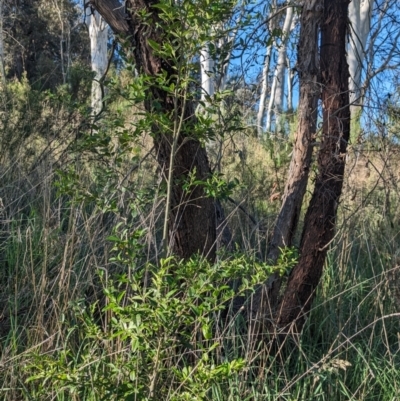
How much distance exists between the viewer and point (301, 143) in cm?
285

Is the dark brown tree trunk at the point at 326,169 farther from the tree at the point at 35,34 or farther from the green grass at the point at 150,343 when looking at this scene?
the tree at the point at 35,34

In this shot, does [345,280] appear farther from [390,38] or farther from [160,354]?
[160,354]

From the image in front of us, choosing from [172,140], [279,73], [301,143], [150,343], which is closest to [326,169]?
[301,143]

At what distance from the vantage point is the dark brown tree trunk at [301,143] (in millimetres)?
2799

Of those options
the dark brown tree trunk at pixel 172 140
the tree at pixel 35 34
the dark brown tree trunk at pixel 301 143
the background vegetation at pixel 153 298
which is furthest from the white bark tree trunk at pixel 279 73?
the tree at pixel 35 34

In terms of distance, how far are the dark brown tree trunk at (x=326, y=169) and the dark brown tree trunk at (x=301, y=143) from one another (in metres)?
0.06

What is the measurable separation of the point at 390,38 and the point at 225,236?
68.2 inches

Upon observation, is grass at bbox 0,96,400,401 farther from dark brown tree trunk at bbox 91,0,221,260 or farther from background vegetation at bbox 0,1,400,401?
dark brown tree trunk at bbox 91,0,221,260

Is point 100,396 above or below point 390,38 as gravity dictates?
below

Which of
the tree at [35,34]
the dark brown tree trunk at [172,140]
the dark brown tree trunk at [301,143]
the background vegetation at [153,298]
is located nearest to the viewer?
the background vegetation at [153,298]

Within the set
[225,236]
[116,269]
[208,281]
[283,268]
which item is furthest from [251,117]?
[208,281]

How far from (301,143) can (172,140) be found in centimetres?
80

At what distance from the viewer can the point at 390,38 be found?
3674 millimetres

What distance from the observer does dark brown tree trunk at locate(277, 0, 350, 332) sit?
2811 millimetres
